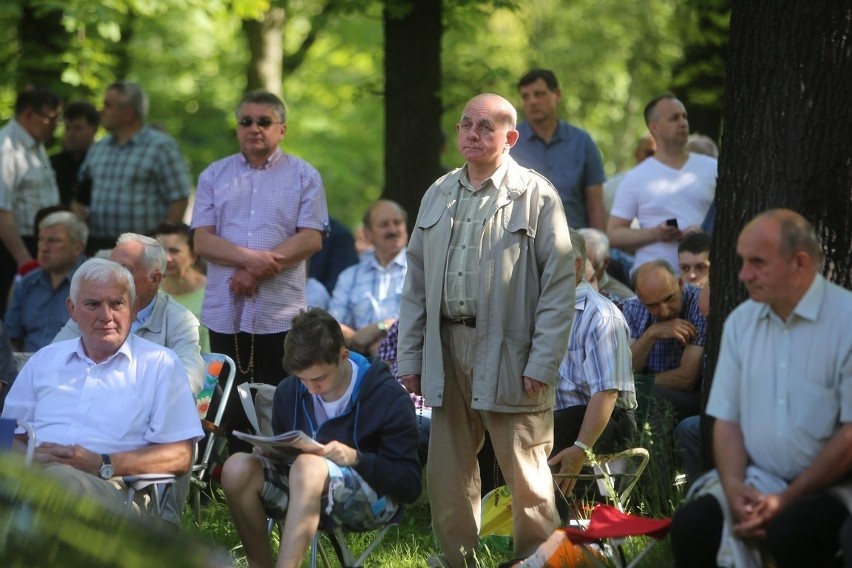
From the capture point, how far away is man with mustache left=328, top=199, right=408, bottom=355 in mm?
9766

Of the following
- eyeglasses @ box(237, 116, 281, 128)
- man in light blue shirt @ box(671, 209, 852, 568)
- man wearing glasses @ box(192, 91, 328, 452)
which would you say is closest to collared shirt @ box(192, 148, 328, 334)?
man wearing glasses @ box(192, 91, 328, 452)

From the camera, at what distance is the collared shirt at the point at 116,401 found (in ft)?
19.9

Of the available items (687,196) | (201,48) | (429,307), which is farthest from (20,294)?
(201,48)

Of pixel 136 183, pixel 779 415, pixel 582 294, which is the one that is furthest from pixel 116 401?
pixel 136 183

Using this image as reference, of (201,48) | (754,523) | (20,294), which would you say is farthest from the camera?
(201,48)

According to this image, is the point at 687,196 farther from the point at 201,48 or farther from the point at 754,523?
the point at 201,48

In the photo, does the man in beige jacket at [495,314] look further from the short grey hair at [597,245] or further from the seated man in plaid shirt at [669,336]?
the short grey hair at [597,245]

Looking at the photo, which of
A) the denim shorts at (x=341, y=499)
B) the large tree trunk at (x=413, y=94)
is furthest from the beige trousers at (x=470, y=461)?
the large tree trunk at (x=413, y=94)

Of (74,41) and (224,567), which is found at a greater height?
(74,41)

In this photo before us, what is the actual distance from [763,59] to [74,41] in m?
10.1

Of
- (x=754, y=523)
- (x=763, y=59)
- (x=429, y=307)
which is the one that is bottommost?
(x=754, y=523)

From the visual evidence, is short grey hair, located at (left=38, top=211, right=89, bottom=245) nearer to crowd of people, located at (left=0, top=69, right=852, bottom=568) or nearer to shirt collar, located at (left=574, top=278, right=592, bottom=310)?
crowd of people, located at (left=0, top=69, right=852, bottom=568)

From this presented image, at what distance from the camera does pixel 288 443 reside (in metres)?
5.52

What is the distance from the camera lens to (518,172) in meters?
6.09
